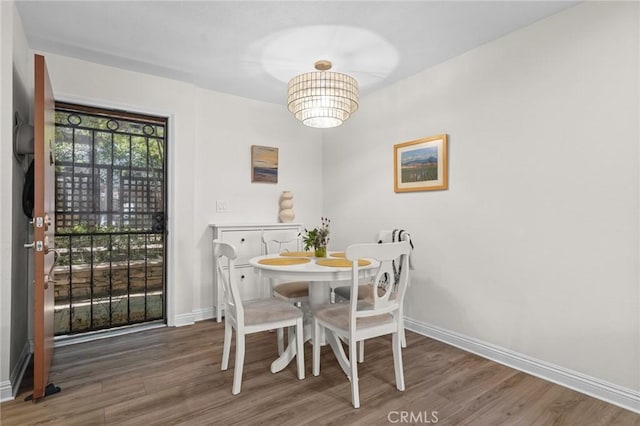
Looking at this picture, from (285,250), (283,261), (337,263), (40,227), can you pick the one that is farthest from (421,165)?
(40,227)

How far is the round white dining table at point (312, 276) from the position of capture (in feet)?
7.05

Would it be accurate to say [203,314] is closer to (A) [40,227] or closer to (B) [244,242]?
(B) [244,242]

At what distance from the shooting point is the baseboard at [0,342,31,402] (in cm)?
196

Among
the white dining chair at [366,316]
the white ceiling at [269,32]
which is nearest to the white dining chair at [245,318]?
the white dining chair at [366,316]

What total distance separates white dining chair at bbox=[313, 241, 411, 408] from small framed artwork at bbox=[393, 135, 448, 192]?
113cm

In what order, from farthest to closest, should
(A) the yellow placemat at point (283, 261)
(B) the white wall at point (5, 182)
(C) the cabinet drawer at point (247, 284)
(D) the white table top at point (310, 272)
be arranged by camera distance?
(C) the cabinet drawer at point (247, 284) < (A) the yellow placemat at point (283, 261) < (D) the white table top at point (310, 272) < (B) the white wall at point (5, 182)

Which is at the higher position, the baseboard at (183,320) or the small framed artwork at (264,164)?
the small framed artwork at (264,164)

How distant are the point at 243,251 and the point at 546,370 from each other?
2712mm

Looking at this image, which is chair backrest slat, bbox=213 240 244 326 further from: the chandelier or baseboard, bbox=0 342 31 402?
baseboard, bbox=0 342 31 402

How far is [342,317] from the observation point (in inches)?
84.0

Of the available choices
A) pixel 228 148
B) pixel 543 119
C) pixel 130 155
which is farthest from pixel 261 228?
pixel 543 119

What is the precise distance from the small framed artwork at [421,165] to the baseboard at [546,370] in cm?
128

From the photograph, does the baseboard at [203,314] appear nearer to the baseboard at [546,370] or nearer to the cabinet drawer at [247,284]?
the cabinet drawer at [247,284]

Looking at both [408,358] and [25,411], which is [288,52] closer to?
[408,358]
